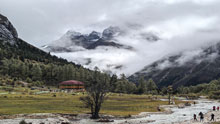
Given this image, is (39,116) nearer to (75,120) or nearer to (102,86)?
(75,120)

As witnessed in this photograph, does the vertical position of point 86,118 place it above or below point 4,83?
below

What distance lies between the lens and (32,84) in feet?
615

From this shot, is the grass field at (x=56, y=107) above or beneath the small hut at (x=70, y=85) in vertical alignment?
beneath

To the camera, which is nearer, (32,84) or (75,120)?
(75,120)

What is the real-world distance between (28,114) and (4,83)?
12558 centimetres

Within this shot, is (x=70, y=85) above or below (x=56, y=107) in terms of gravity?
above

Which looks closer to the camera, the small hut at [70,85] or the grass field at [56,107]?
the grass field at [56,107]

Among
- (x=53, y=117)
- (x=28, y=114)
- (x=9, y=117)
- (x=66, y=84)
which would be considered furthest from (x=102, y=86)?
(x=66, y=84)

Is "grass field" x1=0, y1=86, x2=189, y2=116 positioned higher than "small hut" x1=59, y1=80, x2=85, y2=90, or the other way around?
"small hut" x1=59, y1=80, x2=85, y2=90

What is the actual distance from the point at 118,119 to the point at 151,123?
9271 mm

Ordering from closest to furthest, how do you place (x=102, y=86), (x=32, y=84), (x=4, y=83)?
(x=102, y=86)
(x=4, y=83)
(x=32, y=84)

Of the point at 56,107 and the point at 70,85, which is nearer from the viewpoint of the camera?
the point at 56,107

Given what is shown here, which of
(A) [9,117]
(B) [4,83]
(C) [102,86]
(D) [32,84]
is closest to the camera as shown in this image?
(A) [9,117]

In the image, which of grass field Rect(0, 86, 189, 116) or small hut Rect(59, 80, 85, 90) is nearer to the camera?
grass field Rect(0, 86, 189, 116)
